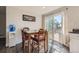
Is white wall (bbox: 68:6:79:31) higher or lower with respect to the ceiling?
lower

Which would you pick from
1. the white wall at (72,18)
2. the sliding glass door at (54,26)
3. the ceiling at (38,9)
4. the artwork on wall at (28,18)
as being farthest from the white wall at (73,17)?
the artwork on wall at (28,18)

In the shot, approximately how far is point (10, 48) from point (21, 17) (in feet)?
2.03

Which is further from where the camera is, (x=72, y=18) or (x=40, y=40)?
(x=40, y=40)

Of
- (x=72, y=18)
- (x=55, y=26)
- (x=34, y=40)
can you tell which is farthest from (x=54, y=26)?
(x=34, y=40)

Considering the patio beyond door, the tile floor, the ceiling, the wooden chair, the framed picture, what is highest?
the ceiling

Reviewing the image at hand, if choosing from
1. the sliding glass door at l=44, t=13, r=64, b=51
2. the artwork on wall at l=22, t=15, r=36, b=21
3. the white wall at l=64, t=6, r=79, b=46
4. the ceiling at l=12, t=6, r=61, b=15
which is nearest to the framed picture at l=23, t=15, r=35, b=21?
the artwork on wall at l=22, t=15, r=36, b=21

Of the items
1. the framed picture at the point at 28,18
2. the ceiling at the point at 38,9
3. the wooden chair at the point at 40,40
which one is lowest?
the wooden chair at the point at 40,40

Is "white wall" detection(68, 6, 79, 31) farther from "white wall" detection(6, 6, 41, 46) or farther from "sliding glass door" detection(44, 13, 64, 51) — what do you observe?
"white wall" detection(6, 6, 41, 46)

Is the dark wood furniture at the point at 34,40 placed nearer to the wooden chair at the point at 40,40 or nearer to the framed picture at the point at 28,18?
the wooden chair at the point at 40,40

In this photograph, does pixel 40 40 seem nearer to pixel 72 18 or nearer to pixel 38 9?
pixel 38 9

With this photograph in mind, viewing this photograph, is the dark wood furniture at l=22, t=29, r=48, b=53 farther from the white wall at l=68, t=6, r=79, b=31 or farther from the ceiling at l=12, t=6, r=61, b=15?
the white wall at l=68, t=6, r=79, b=31

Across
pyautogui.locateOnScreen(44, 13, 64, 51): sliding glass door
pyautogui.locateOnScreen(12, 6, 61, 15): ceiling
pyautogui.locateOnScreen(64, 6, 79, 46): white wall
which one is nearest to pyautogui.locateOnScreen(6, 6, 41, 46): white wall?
pyautogui.locateOnScreen(12, 6, 61, 15): ceiling

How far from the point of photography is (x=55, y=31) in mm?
2225
